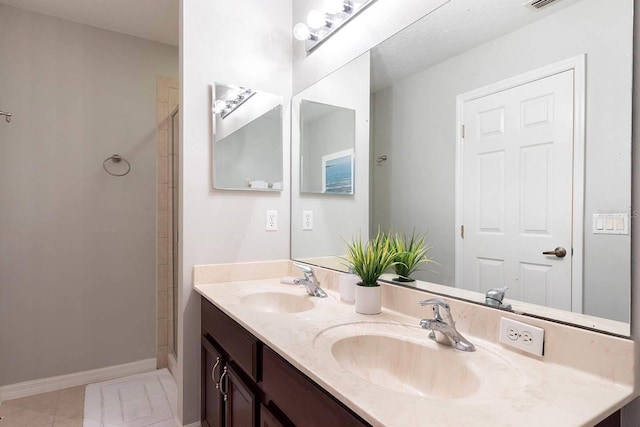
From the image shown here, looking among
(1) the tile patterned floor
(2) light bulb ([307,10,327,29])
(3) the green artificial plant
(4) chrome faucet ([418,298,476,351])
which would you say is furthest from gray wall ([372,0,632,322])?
(1) the tile patterned floor

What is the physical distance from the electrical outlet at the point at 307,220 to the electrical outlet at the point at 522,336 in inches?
45.3

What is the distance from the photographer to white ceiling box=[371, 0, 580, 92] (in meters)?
1.03

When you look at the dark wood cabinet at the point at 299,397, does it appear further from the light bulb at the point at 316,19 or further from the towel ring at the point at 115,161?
the towel ring at the point at 115,161

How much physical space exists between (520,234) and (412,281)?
0.43 m

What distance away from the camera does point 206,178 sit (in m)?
1.82

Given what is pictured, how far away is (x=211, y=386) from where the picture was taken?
62.9 inches

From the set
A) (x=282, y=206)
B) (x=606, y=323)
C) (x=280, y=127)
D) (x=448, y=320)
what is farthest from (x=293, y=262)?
(x=606, y=323)

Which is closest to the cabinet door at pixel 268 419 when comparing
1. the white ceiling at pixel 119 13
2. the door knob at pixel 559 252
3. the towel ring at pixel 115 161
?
the door knob at pixel 559 252

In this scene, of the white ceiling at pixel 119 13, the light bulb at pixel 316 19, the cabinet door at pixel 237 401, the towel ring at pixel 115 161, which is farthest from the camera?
the towel ring at pixel 115 161

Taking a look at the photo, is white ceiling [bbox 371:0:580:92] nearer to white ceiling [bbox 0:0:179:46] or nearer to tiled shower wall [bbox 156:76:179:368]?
white ceiling [bbox 0:0:179:46]

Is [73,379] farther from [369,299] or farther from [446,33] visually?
[446,33]

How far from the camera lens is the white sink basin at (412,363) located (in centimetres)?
82

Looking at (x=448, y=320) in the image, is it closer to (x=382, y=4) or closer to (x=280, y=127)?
(x=382, y=4)

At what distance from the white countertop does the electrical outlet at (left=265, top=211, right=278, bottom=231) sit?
32.4 inches
